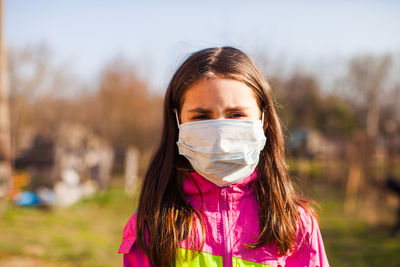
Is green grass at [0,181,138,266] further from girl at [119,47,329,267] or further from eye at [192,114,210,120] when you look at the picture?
eye at [192,114,210,120]

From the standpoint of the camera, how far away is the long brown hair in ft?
5.23

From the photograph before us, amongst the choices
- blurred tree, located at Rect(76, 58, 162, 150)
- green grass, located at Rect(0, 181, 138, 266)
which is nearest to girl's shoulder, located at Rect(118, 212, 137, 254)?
green grass, located at Rect(0, 181, 138, 266)

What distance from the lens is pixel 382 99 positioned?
2102 centimetres

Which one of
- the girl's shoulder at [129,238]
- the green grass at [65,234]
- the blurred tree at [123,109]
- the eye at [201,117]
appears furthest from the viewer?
the blurred tree at [123,109]

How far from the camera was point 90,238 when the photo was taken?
644 cm

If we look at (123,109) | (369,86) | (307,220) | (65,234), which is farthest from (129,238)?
(369,86)

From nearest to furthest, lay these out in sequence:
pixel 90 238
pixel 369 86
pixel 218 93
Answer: pixel 218 93, pixel 90 238, pixel 369 86

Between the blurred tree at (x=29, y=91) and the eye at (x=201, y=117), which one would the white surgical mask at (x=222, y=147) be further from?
the blurred tree at (x=29, y=91)

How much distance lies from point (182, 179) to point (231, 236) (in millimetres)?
401

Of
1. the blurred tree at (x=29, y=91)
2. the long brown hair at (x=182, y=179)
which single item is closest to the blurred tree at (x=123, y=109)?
the blurred tree at (x=29, y=91)

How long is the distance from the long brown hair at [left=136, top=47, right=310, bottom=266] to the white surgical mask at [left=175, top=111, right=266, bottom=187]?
155mm

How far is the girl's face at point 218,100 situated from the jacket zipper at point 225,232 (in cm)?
39

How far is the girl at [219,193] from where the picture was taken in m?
1.59

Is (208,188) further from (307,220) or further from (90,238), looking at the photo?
(90,238)
